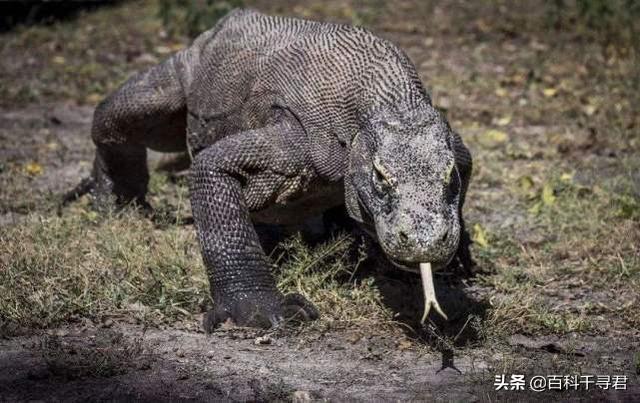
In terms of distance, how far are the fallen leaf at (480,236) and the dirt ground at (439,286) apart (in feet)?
0.05

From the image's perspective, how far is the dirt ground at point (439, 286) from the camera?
366cm

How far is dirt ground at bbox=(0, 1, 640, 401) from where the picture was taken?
366 cm

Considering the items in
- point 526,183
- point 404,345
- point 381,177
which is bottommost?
point 526,183

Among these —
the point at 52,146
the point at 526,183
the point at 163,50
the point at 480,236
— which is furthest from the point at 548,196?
the point at 163,50

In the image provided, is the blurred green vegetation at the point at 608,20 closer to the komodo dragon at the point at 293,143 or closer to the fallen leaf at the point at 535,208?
the fallen leaf at the point at 535,208

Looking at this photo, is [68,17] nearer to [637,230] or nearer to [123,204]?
[123,204]

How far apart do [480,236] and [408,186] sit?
207 centimetres

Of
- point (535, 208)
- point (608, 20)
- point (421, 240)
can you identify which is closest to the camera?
point (421, 240)

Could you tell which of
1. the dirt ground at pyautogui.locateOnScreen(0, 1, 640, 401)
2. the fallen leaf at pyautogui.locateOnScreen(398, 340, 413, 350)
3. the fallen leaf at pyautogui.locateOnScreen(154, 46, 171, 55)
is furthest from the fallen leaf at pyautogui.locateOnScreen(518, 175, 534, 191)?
the fallen leaf at pyautogui.locateOnScreen(154, 46, 171, 55)

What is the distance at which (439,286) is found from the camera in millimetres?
4914

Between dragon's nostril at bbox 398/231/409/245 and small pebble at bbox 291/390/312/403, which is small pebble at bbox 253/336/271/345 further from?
dragon's nostril at bbox 398/231/409/245

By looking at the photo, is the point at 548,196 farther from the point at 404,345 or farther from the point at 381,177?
the point at 381,177

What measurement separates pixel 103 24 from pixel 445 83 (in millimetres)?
4429

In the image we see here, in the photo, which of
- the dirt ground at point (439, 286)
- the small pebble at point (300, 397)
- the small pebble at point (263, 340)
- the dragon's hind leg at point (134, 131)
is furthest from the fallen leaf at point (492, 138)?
the small pebble at point (300, 397)
